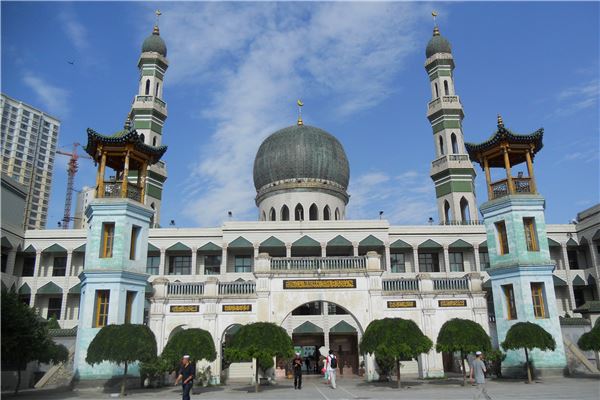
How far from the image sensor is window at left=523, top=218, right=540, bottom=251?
2517 centimetres

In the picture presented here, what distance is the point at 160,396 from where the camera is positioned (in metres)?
18.7

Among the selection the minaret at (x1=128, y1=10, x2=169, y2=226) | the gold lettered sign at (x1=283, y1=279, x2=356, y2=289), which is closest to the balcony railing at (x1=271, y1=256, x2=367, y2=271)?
the gold lettered sign at (x1=283, y1=279, x2=356, y2=289)

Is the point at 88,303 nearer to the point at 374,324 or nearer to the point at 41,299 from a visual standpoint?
the point at 374,324

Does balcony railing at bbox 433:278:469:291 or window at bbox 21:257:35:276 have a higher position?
window at bbox 21:257:35:276

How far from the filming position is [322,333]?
3853 cm

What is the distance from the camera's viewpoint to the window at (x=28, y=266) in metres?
45.8

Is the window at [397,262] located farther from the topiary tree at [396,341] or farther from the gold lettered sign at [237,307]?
the topiary tree at [396,341]

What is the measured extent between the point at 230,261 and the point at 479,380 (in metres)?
33.0

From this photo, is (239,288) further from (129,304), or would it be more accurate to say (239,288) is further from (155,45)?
(155,45)

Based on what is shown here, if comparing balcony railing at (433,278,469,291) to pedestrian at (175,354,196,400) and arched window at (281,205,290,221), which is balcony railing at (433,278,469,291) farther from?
arched window at (281,205,290,221)

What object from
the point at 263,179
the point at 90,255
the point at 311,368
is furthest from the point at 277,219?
the point at 90,255

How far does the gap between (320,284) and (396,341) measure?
562cm

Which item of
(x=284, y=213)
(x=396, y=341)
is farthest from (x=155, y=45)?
(x=396, y=341)

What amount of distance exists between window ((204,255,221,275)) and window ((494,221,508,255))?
87.1 ft
